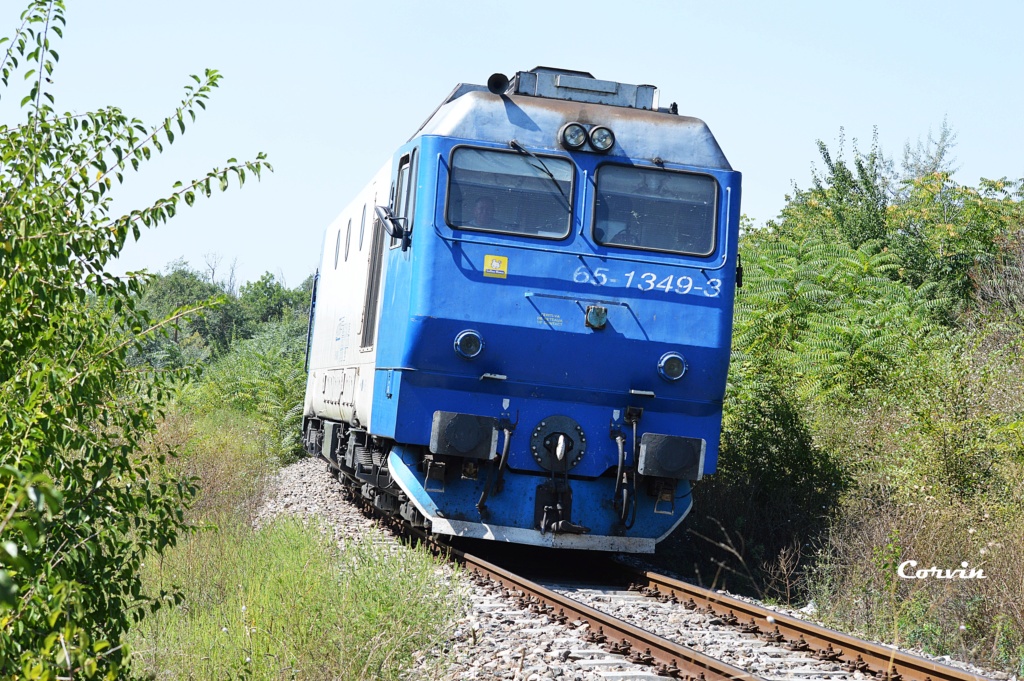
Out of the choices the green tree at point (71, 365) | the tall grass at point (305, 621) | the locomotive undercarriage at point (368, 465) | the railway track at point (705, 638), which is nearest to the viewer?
the green tree at point (71, 365)

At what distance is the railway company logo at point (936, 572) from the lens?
330 inches

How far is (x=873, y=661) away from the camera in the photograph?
650 centimetres

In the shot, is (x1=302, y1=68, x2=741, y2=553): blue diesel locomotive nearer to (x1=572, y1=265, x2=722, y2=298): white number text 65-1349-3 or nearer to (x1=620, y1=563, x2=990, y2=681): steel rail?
(x1=572, y1=265, x2=722, y2=298): white number text 65-1349-3

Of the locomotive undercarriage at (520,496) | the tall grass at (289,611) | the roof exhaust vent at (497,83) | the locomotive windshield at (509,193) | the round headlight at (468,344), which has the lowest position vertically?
the tall grass at (289,611)

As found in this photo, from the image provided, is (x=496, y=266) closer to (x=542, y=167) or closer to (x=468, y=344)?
(x=468, y=344)

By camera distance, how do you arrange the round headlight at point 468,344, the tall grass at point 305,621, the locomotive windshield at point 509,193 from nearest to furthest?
1. the tall grass at point 305,621
2. the round headlight at point 468,344
3. the locomotive windshield at point 509,193

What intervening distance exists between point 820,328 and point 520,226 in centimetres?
731

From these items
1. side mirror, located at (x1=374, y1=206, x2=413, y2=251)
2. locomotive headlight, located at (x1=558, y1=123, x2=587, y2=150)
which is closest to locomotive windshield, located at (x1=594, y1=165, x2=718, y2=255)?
locomotive headlight, located at (x1=558, y1=123, x2=587, y2=150)

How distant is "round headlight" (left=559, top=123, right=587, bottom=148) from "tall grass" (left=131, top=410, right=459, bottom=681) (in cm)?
362

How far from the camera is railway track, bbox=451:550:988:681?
6.15 meters

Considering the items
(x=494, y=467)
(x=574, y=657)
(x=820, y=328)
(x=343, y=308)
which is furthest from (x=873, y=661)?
(x=820, y=328)

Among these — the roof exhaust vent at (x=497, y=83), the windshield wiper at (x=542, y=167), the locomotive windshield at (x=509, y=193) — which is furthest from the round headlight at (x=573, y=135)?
the roof exhaust vent at (x=497, y=83)

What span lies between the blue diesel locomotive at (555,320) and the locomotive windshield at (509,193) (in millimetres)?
16

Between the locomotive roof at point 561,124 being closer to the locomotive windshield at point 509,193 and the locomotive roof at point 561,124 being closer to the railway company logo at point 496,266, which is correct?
the locomotive windshield at point 509,193
